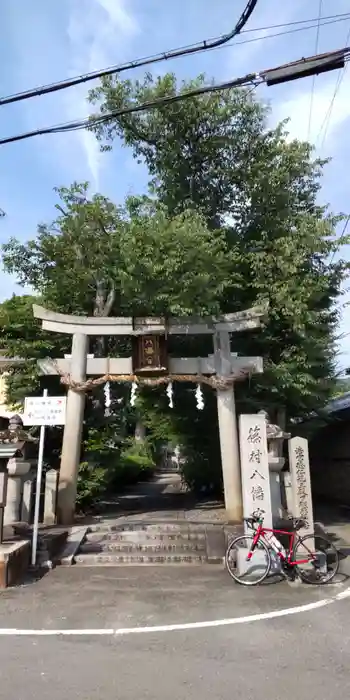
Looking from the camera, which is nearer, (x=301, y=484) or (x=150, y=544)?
(x=301, y=484)

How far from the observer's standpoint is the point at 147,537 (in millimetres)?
10516

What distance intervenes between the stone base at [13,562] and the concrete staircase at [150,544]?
132 cm

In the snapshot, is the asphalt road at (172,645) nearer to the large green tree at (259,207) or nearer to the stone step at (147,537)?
the stone step at (147,537)

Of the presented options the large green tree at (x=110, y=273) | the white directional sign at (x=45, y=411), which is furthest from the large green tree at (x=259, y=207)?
the white directional sign at (x=45, y=411)

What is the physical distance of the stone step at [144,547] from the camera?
32.4 feet

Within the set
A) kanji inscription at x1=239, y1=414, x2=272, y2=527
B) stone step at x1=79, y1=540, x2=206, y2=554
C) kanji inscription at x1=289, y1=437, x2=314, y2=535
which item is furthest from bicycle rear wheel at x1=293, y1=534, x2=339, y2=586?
stone step at x1=79, y1=540, x2=206, y2=554

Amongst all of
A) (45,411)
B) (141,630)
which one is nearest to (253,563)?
(141,630)

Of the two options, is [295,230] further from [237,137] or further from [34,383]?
[34,383]

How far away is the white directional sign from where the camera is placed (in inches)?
364

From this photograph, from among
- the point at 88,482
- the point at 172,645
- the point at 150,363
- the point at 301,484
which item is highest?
the point at 150,363

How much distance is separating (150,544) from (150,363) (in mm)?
4352

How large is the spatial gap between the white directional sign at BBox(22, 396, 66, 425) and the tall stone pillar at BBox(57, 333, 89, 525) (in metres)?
3.15

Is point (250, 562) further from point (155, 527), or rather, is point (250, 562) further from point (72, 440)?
point (72, 440)

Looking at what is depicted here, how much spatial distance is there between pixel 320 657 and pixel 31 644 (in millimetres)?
3024
